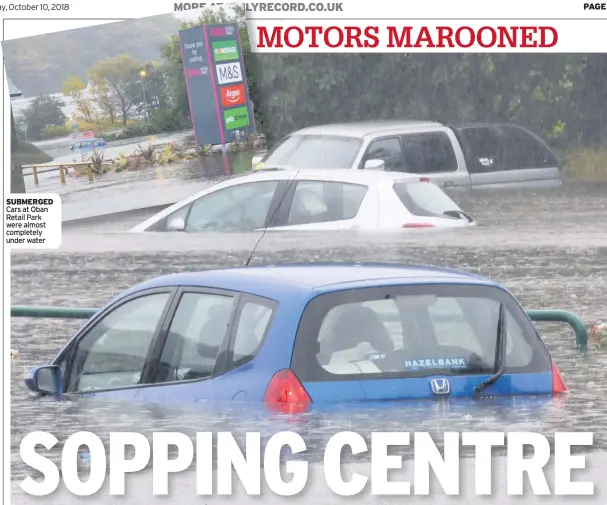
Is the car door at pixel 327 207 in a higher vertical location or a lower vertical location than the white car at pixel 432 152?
lower

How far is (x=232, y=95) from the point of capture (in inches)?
313

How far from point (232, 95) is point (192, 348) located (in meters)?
1.87

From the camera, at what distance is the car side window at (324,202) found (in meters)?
8.29

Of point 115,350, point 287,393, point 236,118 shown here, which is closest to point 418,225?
point 236,118

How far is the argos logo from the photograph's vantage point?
26.1 ft

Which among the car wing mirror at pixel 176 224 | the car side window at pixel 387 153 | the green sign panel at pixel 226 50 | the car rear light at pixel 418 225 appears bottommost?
the car rear light at pixel 418 225

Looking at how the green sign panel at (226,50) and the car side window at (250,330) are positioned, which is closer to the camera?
the car side window at (250,330)

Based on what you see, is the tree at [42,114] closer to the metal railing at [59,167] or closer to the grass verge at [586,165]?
the metal railing at [59,167]

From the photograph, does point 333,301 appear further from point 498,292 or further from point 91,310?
point 91,310

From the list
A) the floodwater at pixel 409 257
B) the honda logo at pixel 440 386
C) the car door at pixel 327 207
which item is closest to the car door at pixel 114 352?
the floodwater at pixel 409 257

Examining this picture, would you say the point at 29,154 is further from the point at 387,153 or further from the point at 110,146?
the point at 387,153

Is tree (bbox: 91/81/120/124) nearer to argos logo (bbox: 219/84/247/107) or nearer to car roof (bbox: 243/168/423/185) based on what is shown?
argos logo (bbox: 219/84/247/107)

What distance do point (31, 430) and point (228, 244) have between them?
1432 mm

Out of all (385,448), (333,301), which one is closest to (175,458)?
(385,448)
